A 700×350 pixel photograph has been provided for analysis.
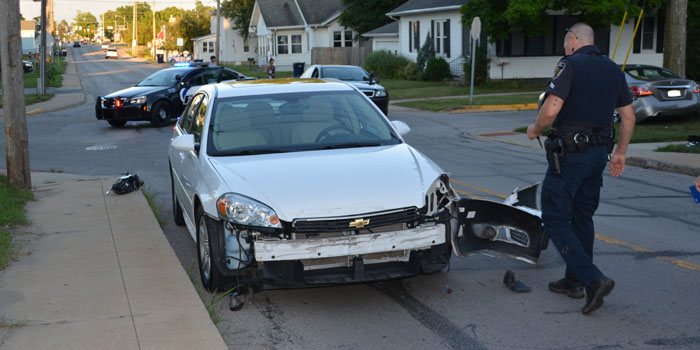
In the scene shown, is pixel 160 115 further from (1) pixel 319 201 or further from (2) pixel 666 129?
(1) pixel 319 201

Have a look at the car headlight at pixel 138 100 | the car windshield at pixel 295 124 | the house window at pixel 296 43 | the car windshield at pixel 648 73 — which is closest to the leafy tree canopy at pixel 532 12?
the car windshield at pixel 648 73

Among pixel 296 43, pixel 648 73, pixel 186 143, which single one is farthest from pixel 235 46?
pixel 186 143

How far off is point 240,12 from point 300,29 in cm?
1408

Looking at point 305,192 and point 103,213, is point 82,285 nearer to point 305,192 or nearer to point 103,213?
point 305,192

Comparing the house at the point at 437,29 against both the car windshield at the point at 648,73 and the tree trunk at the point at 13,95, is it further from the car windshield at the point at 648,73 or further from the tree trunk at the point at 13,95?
the tree trunk at the point at 13,95

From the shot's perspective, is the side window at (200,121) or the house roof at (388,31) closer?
the side window at (200,121)

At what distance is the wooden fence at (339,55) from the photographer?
51.7 m

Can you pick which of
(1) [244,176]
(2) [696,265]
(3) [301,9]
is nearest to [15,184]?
(1) [244,176]

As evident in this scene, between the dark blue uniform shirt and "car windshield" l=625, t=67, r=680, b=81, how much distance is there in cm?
1368

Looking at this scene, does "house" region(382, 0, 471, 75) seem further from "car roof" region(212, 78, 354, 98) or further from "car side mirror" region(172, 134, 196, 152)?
"car side mirror" region(172, 134, 196, 152)

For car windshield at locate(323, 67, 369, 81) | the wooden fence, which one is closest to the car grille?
car windshield at locate(323, 67, 369, 81)

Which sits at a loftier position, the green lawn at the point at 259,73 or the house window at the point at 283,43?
the house window at the point at 283,43

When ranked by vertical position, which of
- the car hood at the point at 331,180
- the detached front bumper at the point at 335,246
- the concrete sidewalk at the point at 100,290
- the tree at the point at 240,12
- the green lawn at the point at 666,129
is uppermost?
the tree at the point at 240,12

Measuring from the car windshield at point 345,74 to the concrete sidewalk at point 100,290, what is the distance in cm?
1530
